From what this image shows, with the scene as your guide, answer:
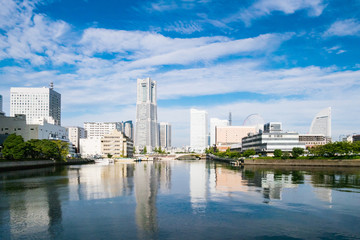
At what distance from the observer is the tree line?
126m

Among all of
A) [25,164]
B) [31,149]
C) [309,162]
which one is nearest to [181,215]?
[25,164]

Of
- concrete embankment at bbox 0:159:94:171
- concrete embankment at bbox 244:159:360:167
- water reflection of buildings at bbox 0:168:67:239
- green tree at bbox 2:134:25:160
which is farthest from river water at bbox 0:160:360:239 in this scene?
concrete embankment at bbox 244:159:360:167

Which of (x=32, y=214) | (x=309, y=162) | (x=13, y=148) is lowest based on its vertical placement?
(x=309, y=162)

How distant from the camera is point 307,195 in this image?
179 ft

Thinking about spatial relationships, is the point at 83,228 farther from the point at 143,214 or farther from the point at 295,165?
the point at 295,165

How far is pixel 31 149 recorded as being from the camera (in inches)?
5782

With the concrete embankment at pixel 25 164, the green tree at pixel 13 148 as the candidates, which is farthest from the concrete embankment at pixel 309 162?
the green tree at pixel 13 148

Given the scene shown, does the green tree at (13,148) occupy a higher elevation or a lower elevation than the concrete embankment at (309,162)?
higher

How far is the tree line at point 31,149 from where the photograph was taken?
12556cm

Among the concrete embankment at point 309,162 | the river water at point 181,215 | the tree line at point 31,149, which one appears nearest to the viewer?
the river water at point 181,215

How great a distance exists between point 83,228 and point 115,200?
15.9 meters

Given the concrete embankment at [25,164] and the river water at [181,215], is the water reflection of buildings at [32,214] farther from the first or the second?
the concrete embankment at [25,164]

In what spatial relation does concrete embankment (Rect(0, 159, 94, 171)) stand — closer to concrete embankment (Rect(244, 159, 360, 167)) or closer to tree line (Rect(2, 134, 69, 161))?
tree line (Rect(2, 134, 69, 161))

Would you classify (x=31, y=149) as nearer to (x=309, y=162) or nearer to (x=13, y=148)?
(x=13, y=148)
